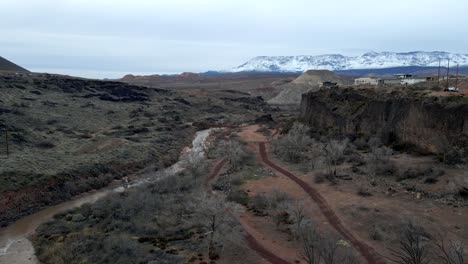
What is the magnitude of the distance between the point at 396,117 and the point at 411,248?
3033 cm

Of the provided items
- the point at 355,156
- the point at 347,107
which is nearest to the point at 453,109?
the point at 355,156

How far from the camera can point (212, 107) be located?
107 meters

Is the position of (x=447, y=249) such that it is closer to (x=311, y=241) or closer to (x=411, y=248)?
(x=411, y=248)

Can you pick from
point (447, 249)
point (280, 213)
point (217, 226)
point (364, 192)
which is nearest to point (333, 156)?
point (364, 192)

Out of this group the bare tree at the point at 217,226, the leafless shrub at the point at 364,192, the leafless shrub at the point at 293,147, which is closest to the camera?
the bare tree at the point at 217,226

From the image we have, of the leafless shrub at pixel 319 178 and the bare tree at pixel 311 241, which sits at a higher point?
the bare tree at pixel 311 241

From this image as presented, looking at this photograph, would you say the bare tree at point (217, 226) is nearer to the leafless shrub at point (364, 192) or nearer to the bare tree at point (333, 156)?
the leafless shrub at point (364, 192)

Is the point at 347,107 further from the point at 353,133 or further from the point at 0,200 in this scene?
the point at 0,200

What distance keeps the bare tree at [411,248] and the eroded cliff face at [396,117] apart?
54.1 feet

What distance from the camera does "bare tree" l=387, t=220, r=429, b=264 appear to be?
58.5ft

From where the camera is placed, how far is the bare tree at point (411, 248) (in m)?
17.8

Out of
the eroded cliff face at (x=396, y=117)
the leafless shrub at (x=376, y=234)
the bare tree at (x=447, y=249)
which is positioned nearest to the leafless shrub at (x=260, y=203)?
the leafless shrub at (x=376, y=234)

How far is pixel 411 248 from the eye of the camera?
17.9m

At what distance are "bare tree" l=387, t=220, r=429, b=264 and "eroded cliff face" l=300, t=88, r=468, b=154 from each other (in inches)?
649
